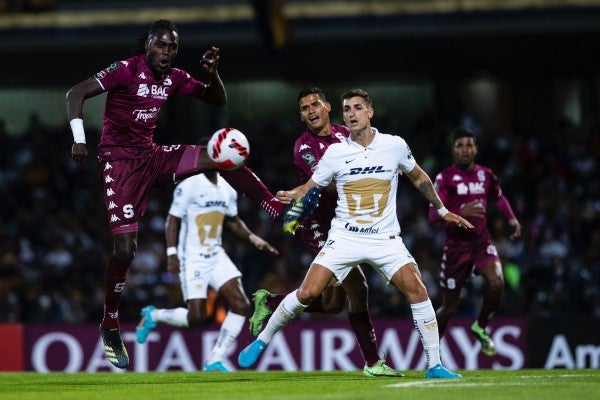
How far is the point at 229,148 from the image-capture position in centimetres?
1060

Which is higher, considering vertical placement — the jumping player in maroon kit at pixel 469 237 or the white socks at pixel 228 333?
the jumping player in maroon kit at pixel 469 237

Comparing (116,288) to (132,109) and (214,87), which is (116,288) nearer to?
(132,109)

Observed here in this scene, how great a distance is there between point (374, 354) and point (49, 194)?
13376 millimetres

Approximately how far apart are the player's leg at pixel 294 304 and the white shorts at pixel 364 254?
0.09m

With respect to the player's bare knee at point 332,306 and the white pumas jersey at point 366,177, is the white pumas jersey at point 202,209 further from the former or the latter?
the white pumas jersey at point 366,177

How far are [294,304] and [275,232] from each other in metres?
10.8

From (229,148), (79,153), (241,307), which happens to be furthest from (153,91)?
(241,307)

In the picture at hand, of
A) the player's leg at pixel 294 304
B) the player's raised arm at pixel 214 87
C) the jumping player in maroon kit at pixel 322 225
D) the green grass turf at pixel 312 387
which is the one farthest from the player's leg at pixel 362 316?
the player's raised arm at pixel 214 87

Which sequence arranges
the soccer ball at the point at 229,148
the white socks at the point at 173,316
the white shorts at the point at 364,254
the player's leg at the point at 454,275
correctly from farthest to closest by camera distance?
the white socks at the point at 173,316
the player's leg at the point at 454,275
the soccer ball at the point at 229,148
the white shorts at the point at 364,254

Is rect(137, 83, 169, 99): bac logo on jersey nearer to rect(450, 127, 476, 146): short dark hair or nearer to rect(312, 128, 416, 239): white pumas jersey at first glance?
rect(312, 128, 416, 239): white pumas jersey

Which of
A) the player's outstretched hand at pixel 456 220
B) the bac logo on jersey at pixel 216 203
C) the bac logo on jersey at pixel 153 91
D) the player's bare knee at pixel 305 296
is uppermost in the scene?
the bac logo on jersey at pixel 153 91

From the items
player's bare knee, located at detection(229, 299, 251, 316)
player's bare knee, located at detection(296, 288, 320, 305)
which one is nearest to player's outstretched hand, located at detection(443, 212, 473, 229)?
player's bare knee, located at detection(296, 288, 320, 305)

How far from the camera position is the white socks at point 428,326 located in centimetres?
1030

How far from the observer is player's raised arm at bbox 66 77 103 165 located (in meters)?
10.1
